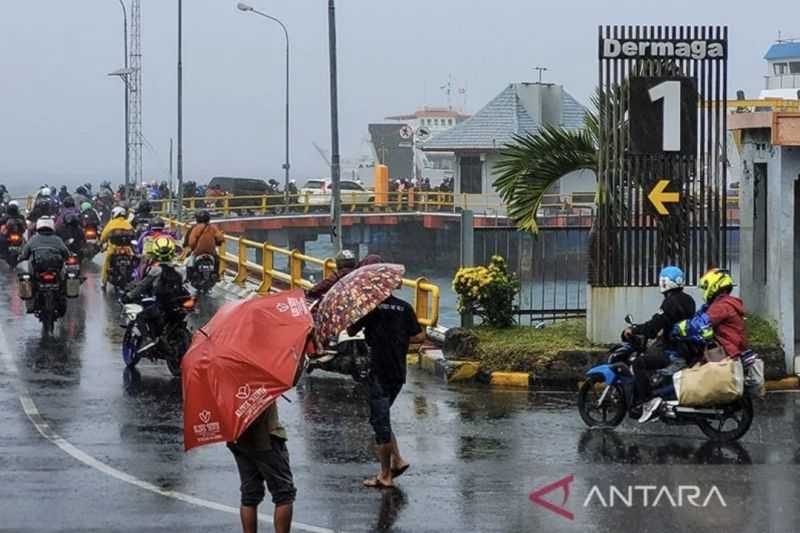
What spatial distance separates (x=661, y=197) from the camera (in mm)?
17266

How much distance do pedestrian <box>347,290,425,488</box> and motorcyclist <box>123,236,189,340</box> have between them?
629 cm

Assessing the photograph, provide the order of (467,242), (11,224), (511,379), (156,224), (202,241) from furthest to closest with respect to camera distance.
A: (11,224) → (156,224) → (202,241) → (467,242) → (511,379)

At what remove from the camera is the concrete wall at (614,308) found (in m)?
17.1

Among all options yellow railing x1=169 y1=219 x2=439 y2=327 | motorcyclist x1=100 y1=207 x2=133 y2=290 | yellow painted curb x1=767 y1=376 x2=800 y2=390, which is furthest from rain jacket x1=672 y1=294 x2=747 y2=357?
motorcyclist x1=100 y1=207 x2=133 y2=290

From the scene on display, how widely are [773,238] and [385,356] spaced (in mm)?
7326

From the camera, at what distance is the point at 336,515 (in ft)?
33.2

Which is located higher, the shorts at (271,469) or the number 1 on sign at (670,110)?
the number 1 on sign at (670,110)

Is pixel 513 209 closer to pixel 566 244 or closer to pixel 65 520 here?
pixel 566 244

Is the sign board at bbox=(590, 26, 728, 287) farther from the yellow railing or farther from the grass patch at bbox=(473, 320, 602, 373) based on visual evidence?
the yellow railing

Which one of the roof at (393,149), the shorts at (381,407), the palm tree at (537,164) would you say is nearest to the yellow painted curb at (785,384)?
the palm tree at (537,164)

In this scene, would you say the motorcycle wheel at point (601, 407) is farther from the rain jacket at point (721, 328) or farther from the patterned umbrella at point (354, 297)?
the patterned umbrella at point (354, 297)

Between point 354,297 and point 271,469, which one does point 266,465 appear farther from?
point 354,297

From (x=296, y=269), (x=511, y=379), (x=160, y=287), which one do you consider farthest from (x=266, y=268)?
(x=511, y=379)

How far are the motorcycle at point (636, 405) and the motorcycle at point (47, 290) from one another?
9.26 metres
